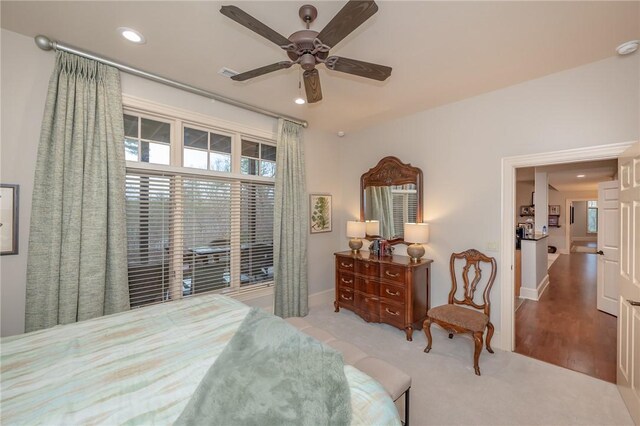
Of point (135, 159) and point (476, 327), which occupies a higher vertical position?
point (135, 159)

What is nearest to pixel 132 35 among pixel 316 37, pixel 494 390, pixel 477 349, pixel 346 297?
pixel 316 37

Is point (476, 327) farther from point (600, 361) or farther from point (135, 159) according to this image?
point (135, 159)

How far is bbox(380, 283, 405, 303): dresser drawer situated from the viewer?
128 inches

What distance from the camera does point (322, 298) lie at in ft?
14.4

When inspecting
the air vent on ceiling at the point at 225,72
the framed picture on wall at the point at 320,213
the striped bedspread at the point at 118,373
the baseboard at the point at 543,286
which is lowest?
the baseboard at the point at 543,286

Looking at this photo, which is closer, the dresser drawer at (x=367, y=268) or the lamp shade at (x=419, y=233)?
the lamp shade at (x=419, y=233)

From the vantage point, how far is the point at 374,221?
13.6 feet

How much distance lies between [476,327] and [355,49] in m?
2.81

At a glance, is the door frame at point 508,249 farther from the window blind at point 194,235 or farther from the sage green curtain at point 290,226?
the window blind at point 194,235

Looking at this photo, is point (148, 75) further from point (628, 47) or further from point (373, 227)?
point (628, 47)

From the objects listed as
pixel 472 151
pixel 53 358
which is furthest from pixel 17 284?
pixel 472 151

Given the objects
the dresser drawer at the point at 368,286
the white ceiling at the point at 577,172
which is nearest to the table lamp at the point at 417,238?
the dresser drawer at the point at 368,286

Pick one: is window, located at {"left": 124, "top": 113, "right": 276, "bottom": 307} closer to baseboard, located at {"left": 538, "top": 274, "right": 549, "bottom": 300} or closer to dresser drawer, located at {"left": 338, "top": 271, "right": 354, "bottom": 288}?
dresser drawer, located at {"left": 338, "top": 271, "right": 354, "bottom": 288}

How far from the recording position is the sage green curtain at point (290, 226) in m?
3.65
